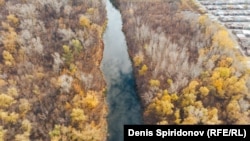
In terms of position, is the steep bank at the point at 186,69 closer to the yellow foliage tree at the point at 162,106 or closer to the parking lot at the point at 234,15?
the yellow foliage tree at the point at 162,106

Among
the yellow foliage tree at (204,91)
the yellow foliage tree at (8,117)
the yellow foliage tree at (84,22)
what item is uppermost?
the yellow foliage tree at (84,22)

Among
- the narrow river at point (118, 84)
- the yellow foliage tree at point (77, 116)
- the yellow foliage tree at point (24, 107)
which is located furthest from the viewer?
the narrow river at point (118, 84)

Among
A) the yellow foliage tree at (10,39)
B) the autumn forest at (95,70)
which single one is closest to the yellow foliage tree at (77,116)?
the autumn forest at (95,70)

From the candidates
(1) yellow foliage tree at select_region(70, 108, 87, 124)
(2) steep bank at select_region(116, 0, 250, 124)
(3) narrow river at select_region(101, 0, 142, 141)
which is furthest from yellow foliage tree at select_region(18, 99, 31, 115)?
(2) steep bank at select_region(116, 0, 250, 124)

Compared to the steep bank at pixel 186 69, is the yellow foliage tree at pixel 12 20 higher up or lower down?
higher up

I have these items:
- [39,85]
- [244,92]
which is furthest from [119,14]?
[244,92]

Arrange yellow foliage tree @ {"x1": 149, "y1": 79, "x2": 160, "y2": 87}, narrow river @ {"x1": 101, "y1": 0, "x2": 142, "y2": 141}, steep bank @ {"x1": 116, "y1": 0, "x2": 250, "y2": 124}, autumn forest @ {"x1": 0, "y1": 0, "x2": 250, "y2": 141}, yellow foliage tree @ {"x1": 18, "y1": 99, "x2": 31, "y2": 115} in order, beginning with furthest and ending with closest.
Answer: narrow river @ {"x1": 101, "y1": 0, "x2": 142, "y2": 141} < yellow foliage tree @ {"x1": 149, "y1": 79, "x2": 160, "y2": 87} < steep bank @ {"x1": 116, "y1": 0, "x2": 250, "y2": 124} < yellow foliage tree @ {"x1": 18, "y1": 99, "x2": 31, "y2": 115} < autumn forest @ {"x1": 0, "y1": 0, "x2": 250, "y2": 141}

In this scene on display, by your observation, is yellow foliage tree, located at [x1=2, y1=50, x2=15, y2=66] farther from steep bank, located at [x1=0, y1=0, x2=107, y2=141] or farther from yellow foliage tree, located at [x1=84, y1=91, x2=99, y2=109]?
yellow foliage tree, located at [x1=84, y1=91, x2=99, y2=109]

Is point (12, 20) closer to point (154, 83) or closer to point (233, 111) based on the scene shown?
point (154, 83)
